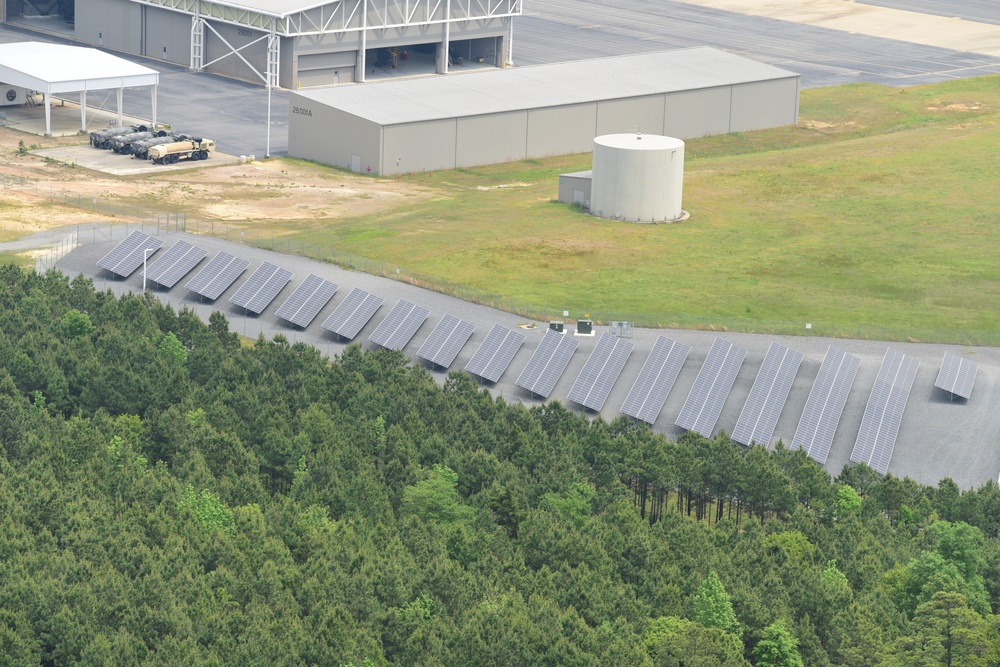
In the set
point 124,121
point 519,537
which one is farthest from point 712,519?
point 124,121

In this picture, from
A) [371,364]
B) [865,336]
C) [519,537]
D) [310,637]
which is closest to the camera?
[310,637]

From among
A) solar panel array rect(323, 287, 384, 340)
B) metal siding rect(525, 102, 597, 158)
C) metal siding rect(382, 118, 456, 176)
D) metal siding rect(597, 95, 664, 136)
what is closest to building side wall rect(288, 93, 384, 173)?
metal siding rect(382, 118, 456, 176)

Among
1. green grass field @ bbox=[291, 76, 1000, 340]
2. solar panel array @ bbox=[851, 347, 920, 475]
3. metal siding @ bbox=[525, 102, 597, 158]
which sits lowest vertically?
solar panel array @ bbox=[851, 347, 920, 475]

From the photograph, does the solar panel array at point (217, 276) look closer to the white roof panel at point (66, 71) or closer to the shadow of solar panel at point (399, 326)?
the shadow of solar panel at point (399, 326)

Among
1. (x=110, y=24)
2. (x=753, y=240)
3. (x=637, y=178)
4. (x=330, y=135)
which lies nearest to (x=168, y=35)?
(x=110, y=24)

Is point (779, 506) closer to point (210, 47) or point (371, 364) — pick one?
point (371, 364)

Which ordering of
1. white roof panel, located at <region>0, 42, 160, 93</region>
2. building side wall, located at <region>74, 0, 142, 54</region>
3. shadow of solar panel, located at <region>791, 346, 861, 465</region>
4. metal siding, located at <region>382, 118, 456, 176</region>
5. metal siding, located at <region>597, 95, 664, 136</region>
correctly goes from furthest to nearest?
building side wall, located at <region>74, 0, 142, 54</region>, metal siding, located at <region>597, 95, 664, 136</region>, white roof panel, located at <region>0, 42, 160, 93</region>, metal siding, located at <region>382, 118, 456, 176</region>, shadow of solar panel, located at <region>791, 346, 861, 465</region>

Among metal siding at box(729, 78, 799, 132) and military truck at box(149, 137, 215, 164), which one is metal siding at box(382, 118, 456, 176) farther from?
metal siding at box(729, 78, 799, 132)
